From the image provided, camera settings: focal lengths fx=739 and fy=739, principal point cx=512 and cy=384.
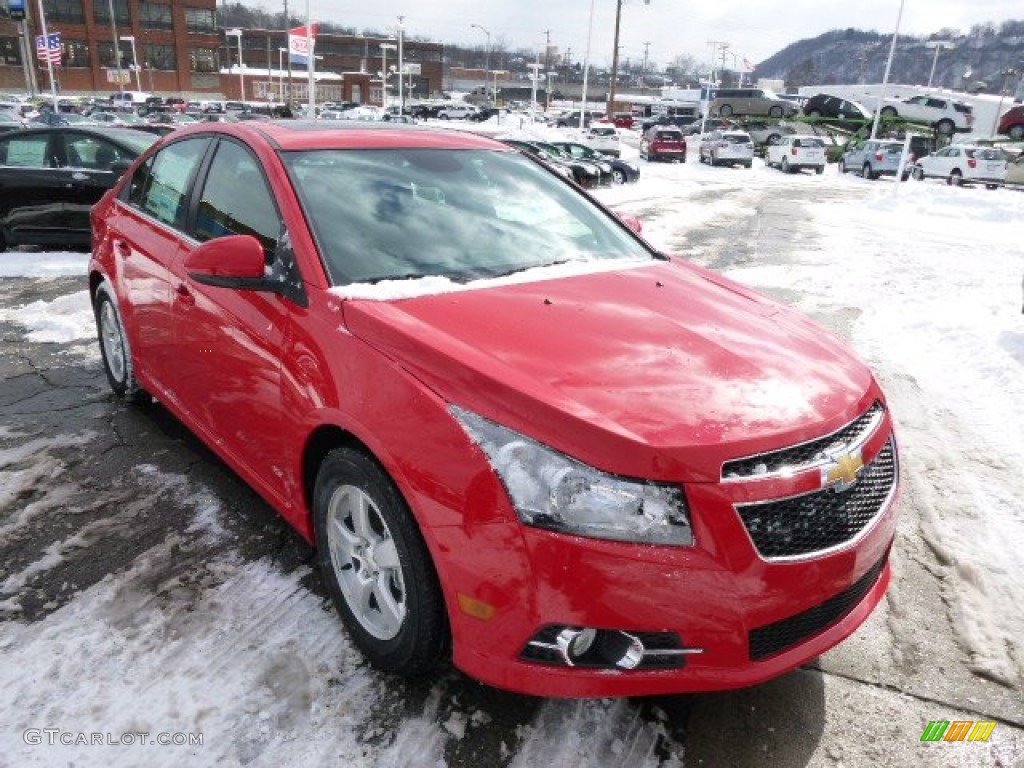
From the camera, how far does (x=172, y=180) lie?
3688mm

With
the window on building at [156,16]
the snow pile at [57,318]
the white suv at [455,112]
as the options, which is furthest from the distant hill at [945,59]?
the snow pile at [57,318]

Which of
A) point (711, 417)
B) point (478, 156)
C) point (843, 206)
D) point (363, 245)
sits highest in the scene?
point (478, 156)

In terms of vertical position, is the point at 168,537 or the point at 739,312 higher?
the point at 739,312

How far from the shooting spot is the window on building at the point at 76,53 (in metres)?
70.0

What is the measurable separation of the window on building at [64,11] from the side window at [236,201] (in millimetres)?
83853

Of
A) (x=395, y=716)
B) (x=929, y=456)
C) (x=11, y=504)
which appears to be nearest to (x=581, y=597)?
(x=395, y=716)

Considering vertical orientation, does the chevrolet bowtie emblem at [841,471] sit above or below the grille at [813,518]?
above

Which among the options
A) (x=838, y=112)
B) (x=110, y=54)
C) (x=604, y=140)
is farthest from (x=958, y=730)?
(x=110, y=54)

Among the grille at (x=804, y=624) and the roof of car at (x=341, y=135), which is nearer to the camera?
the grille at (x=804, y=624)

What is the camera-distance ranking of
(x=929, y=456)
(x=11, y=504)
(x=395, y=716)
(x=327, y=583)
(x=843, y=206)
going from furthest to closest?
(x=843, y=206)
(x=929, y=456)
(x=11, y=504)
(x=327, y=583)
(x=395, y=716)

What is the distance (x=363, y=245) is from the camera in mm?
2684

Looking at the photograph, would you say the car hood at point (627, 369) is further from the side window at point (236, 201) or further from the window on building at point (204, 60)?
the window on building at point (204, 60)

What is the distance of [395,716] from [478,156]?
2429 millimetres

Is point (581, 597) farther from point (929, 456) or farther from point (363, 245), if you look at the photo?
point (929, 456)
